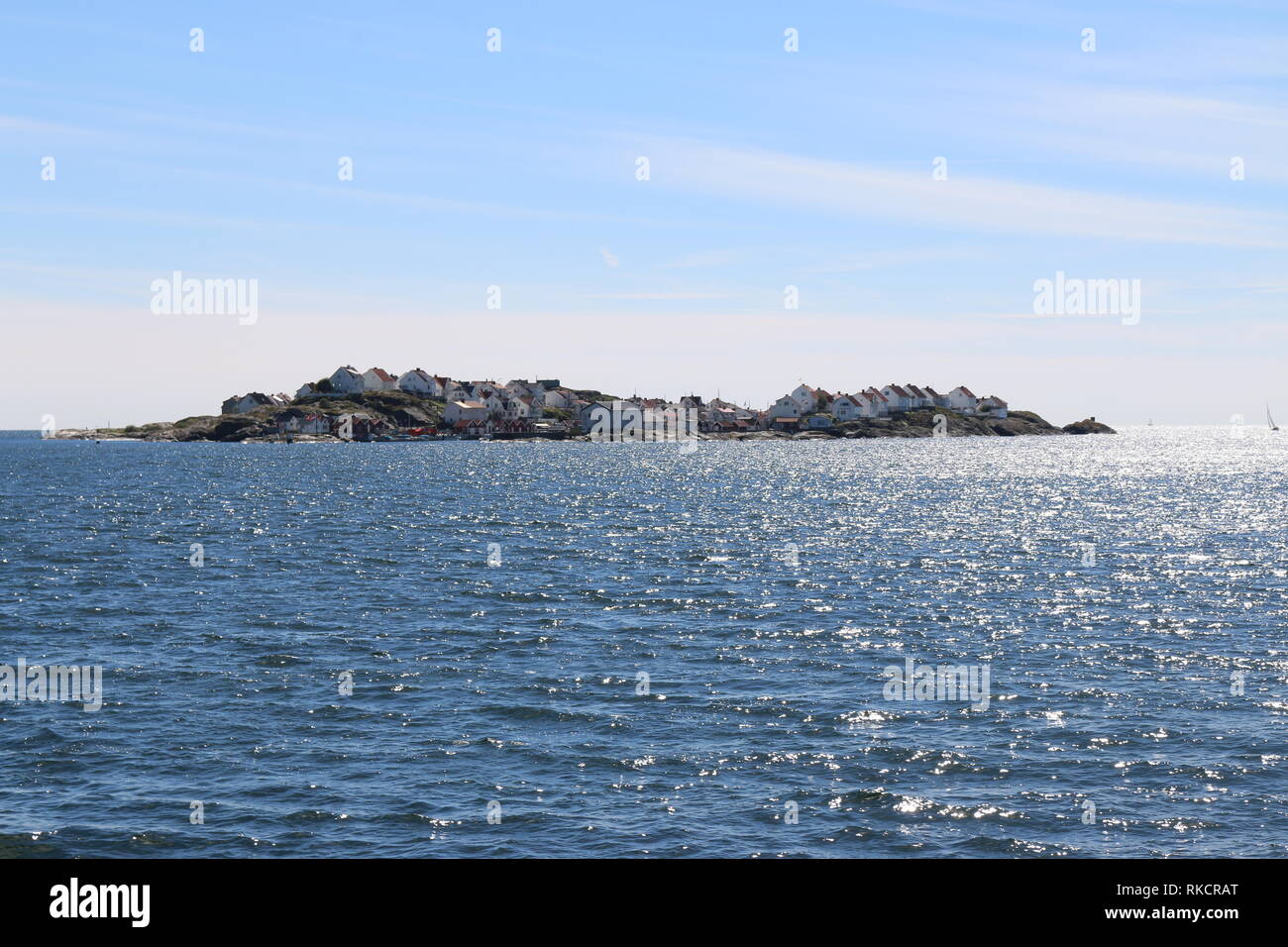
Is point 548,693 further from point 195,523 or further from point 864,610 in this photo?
point 195,523

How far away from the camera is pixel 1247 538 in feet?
263

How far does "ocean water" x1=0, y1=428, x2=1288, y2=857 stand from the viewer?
23.4 m

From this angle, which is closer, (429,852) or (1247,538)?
(429,852)

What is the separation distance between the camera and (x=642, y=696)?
33906mm

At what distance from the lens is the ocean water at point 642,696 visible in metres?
23.4
